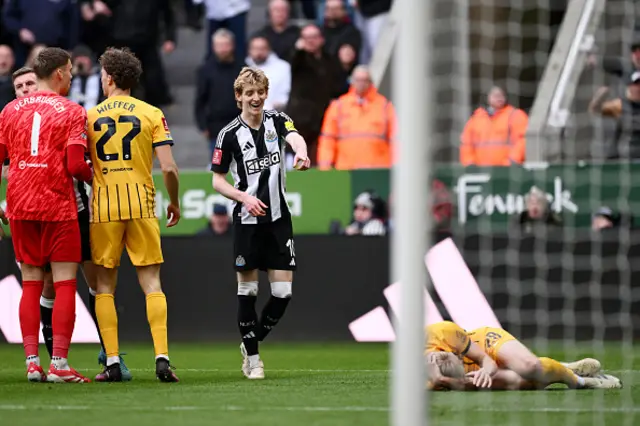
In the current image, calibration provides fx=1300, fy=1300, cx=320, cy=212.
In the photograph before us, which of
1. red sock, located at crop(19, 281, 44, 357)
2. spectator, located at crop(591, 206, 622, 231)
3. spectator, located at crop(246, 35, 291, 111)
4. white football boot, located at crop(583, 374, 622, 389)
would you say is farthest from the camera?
spectator, located at crop(246, 35, 291, 111)

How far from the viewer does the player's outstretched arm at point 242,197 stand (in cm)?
775

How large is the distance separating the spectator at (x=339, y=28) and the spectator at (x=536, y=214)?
3.68 metres

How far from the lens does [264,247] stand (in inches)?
320

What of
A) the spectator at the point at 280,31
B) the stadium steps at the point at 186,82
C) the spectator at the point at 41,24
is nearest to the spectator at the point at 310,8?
the stadium steps at the point at 186,82

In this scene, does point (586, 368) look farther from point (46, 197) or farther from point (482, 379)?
point (46, 197)

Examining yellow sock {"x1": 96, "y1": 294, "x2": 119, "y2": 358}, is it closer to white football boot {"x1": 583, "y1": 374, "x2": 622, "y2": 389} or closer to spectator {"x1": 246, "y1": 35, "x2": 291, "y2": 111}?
white football boot {"x1": 583, "y1": 374, "x2": 622, "y2": 389}

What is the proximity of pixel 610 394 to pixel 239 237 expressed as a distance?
246cm

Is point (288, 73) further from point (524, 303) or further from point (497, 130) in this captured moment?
point (524, 303)

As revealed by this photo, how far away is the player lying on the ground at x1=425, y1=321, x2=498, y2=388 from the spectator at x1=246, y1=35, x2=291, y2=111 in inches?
272

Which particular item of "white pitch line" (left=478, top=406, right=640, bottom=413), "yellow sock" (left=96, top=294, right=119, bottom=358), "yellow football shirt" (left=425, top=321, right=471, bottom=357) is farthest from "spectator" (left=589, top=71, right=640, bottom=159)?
"yellow sock" (left=96, top=294, right=119, bottom=358)

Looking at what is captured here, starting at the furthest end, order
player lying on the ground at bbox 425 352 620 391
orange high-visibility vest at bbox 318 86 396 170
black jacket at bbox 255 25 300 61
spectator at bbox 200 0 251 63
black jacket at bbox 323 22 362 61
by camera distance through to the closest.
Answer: spectator at bbox 200 0 251 63, black jacket at bbox 255 25 300 61, black jacket at bbox 323 22 362 61, orange high-visibility vest at bbox 318 86 396 170, player lying on the ground at bbox 425 352 620 391

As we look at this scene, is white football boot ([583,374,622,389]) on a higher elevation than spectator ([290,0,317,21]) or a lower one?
lower

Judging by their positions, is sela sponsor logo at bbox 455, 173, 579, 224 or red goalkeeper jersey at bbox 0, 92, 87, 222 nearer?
red goalkeeper jersey at bbox 0, 92, 87, 222

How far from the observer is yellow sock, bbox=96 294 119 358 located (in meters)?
7.80
